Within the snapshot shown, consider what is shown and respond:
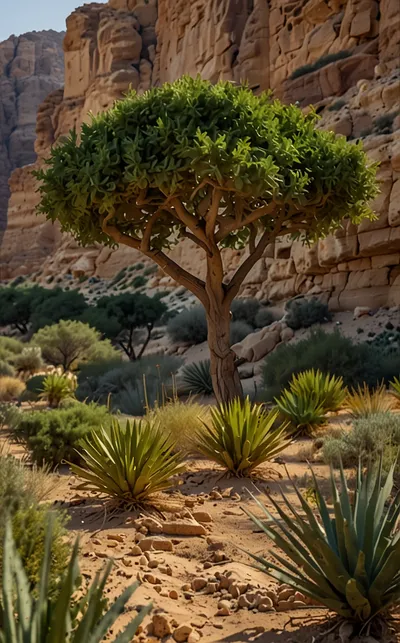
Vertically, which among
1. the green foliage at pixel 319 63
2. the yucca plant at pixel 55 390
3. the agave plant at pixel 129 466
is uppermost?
the green foliage at pixel 319 63

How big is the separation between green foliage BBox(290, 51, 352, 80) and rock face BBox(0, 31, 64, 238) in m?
50.3

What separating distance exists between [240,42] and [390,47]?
14322 mm

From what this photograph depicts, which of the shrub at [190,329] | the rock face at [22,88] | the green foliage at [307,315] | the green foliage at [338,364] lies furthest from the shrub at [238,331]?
the rock face at [22,88]

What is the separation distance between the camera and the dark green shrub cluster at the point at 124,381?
1526 centimetres

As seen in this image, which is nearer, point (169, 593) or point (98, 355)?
point (169, 593)

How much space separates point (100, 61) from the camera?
59938 mm

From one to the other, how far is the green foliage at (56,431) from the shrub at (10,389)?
33.2ft

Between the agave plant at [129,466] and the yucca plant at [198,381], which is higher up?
the agave plant at [129,466]

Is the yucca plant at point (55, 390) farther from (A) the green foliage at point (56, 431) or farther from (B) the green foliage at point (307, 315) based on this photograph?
(B) the green foliage at point (307, 315)

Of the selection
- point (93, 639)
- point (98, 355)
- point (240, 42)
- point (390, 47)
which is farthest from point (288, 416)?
point (240, 42)

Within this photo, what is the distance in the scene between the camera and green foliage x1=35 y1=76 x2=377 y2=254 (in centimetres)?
934

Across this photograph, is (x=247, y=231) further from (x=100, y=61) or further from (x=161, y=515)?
(x=100, y=61)

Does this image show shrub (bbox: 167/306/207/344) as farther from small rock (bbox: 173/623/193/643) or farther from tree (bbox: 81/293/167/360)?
small rock (bbox: 173/623/193/643)

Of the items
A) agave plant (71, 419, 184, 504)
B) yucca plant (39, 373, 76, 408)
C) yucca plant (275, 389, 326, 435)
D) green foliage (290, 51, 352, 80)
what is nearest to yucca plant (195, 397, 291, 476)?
agave plant (71, 419, 184, 504)
